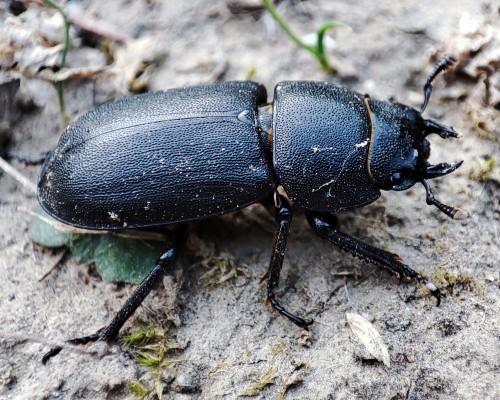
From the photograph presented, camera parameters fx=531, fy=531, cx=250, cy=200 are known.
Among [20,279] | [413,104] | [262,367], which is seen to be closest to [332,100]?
[413,104]

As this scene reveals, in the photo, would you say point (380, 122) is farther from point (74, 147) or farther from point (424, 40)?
point (74, 147)

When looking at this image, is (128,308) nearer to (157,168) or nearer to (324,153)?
(157,168)

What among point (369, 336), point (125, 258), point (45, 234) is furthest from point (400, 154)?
point (45, 234)

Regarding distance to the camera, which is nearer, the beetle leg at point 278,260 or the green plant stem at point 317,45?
the beetle leg at point 278,260

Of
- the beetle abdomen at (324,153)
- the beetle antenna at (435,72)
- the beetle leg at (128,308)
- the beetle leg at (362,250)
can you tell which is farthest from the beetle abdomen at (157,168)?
the beetle antenna at (435,72)

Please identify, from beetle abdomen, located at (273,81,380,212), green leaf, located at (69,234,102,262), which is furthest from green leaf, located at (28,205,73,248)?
beetle abdomen, located at (273,81,380,212)

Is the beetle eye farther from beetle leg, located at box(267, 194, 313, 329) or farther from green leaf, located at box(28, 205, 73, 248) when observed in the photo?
green leaf, located at box(28, 205, 73, 248)

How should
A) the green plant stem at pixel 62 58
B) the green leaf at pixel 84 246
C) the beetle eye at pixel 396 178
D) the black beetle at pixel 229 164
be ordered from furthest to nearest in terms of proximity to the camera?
1. the green plant stem at pixel 62 58
2. the green leaf at pixel 84 246
3. the beetle eye at pixel 396 178
4. the black beetle at pixel 229 164

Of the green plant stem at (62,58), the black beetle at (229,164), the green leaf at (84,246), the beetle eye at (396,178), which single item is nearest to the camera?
the black beetle at (229,164)

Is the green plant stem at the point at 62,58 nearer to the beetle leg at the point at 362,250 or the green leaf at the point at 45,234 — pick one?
the green leaf at the point at 45,234
